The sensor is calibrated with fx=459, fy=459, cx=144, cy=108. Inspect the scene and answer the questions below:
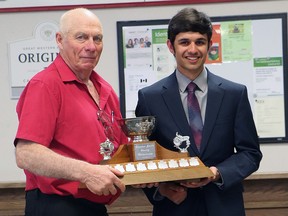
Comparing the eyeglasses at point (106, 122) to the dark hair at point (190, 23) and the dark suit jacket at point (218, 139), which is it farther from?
the dark hair at point (190, 23)

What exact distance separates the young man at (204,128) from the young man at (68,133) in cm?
22

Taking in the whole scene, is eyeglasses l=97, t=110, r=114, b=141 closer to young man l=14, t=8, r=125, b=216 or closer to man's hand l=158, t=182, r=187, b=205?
young man l=14, t=8, r=125, b=216

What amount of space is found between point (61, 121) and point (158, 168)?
1.23ft

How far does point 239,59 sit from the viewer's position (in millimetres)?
2820

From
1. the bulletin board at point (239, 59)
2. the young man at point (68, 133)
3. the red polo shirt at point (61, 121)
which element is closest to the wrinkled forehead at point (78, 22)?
the young man at point (68, 133)

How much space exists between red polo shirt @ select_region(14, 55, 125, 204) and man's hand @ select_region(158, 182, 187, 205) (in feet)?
0.73

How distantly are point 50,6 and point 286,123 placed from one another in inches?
64.0

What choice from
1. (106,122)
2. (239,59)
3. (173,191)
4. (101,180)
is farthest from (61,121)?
(239,59)

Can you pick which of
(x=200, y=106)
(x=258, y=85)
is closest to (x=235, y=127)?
(x=200, y=106)

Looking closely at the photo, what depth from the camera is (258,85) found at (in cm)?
283

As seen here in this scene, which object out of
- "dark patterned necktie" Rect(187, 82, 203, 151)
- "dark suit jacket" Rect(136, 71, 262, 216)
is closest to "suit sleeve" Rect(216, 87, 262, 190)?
"dark suit jacket" Rect(136, 71, 262, 216)

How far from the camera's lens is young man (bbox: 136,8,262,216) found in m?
1.72

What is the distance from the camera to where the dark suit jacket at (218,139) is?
1.72 m

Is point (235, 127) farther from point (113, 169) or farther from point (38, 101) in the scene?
point (38, 101)
